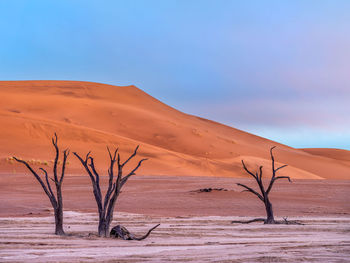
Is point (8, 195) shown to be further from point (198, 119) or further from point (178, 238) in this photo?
point (198, 119)

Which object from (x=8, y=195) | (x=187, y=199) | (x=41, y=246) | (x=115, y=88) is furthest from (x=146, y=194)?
(x=115, y=88)

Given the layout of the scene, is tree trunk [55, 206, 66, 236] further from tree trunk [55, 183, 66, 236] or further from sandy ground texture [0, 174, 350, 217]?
sandy ground texture [0, 174, 350, 217]

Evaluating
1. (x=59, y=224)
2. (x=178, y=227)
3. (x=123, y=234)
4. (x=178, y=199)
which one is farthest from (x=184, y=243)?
(x=178, y=199)

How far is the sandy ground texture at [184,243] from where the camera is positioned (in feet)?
27.2

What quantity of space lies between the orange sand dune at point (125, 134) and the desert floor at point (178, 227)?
12.4 meters

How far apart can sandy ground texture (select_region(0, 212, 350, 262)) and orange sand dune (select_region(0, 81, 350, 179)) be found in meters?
21.6

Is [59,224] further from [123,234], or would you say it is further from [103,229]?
[123,234]

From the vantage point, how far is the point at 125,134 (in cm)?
5544

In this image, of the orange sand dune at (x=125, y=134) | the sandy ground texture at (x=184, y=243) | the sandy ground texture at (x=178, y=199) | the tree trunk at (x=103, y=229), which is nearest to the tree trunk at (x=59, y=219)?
the sandy ground texture at (x=184, y=243)

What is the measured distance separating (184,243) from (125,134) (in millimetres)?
45533

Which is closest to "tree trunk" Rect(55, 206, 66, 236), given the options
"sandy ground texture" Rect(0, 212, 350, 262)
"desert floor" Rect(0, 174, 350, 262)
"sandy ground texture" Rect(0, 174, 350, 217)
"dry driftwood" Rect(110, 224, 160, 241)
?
"sandy ground texture" Rect(0, 212, 350, 262)

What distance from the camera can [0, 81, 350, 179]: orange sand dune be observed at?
133 ft

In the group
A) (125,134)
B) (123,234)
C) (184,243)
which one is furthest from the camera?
(125,134)

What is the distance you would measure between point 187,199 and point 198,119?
5576cm
